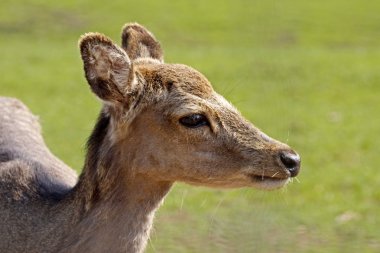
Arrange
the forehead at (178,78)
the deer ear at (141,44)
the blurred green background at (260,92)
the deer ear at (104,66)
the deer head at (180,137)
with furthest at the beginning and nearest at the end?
the blurred green background at (260,92) < the deer ear at (141,44) < the forehead at (178,78) < the deer head at (180,137) < the deer ear at (104,66)

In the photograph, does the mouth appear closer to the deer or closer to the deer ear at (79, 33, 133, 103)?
the deer

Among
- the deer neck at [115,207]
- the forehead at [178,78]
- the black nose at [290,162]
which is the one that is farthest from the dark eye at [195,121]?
the black nose at [290,162]

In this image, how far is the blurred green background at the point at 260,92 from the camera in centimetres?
811

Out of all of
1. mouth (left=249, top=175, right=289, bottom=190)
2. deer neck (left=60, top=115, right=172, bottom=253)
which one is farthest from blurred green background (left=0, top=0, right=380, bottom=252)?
deer neck (left=60, top=115, right=172, bottom=253)

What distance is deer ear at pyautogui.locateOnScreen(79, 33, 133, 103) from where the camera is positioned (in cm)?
579

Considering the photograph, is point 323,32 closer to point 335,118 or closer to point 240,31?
point 240,31

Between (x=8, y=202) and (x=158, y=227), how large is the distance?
2687mm

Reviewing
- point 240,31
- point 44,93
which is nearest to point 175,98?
point 44,93

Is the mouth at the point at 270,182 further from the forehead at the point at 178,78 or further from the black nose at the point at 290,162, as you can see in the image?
the forehead at the point at 178,78

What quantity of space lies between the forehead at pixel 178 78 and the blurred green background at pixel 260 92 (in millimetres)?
635

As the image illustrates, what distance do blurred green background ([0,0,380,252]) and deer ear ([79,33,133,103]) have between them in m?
0.97

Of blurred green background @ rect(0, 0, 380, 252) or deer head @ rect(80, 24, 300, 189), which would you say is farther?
blurred green background @ rect(0, 0, 380, 252)

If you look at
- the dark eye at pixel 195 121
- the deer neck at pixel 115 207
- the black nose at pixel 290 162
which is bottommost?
the deer neck at pixel 115 207

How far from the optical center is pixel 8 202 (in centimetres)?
627
